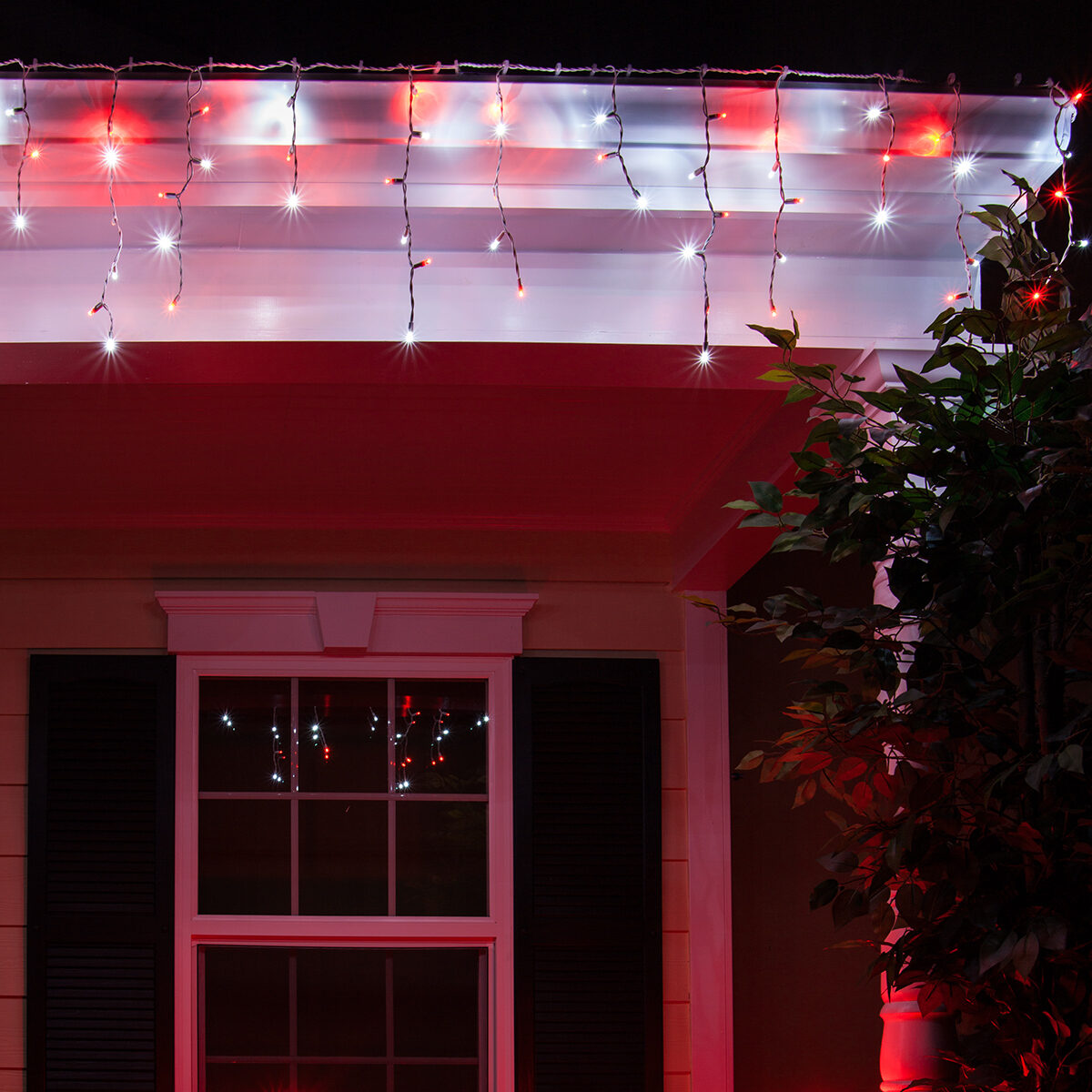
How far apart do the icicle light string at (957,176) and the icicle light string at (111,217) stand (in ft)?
4.92

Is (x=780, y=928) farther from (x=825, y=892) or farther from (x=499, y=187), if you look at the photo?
(x=499, y=187)

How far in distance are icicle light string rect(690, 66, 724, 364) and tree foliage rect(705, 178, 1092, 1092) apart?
60cm

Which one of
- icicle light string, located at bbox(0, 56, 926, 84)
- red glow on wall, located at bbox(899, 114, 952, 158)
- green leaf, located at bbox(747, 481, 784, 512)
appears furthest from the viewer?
red glow on wall, located at bbox(899, 114, 952, 158)

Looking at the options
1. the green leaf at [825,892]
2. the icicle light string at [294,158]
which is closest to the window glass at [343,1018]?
the green leaf at [825,892]

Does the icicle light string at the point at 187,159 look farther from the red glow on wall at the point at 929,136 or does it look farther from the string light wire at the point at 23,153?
the red glow on wall at the point at 929,136

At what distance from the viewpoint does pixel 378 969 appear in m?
4.26

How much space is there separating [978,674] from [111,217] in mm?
1720

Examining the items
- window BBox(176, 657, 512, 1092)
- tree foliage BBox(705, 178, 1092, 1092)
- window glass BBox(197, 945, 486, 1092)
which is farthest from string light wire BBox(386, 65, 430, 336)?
window glass BBox(197, 945, 486, 1092)

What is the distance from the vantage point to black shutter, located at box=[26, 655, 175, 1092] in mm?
4098

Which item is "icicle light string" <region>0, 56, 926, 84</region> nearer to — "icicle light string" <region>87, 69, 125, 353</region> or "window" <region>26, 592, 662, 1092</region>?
"icicle light string" <region>87, 69, 125, 353</region>

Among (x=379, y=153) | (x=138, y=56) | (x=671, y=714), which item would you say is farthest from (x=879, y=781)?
(x=671, y=714)

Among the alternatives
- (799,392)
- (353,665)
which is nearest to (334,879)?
(353,665)

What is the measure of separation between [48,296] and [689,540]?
2417 millimetres

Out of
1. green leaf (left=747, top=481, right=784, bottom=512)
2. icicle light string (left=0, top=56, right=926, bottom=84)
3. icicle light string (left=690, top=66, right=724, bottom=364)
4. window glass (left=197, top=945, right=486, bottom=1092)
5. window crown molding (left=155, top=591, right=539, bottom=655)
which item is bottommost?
window glass (left=197, top=945, right=486, bottom=1092)
